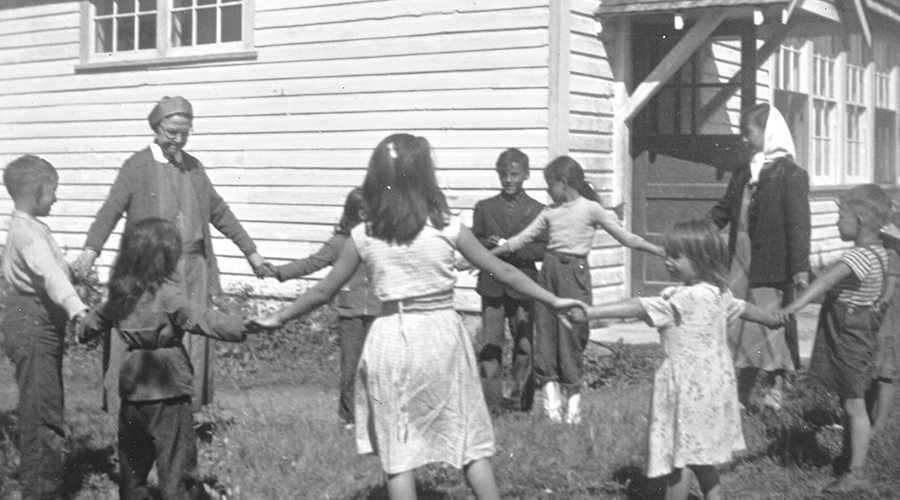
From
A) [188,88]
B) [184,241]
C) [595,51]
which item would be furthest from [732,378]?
[188,88]

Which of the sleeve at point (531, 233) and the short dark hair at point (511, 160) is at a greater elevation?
the short dark hair at point (511, 160)

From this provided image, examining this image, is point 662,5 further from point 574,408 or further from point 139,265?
point 139,265

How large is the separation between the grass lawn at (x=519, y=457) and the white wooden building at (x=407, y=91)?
3.29 metres

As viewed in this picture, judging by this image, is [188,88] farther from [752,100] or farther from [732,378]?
[732,378]

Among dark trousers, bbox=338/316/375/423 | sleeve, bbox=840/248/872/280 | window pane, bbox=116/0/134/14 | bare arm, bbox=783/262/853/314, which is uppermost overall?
window pane, bbox=116/0/134/14

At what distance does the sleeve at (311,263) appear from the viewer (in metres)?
6.67

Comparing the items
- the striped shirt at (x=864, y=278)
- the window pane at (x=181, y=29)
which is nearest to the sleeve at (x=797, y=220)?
the striped shirt at (x=864, y=278)

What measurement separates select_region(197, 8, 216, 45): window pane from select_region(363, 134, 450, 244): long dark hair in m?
8.32

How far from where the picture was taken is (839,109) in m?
15.5

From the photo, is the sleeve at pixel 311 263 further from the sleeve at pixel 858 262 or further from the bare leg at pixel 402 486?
the sleeve at pixel 858 262

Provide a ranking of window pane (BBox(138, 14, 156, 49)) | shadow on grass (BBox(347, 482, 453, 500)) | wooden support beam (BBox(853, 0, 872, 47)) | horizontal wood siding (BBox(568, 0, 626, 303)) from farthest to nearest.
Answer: window pane (BBox(138, 14, 156, 49)) < wooden support beam (BBox(853, 0, 872, 47)) < horizontal wood siding (BBox(568, 0, 626, 303)) < shadow on grass (BBox(347, 482, 453, 500))

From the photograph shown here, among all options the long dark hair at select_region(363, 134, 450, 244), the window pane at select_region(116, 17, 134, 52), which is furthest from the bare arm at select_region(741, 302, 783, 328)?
the window pane at select_region(116, 17, 134, 52)

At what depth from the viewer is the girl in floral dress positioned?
203 inches

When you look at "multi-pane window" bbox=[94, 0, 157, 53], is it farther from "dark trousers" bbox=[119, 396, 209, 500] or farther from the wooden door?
"dark trousers" bbox=[119, 396, 209, 500]
